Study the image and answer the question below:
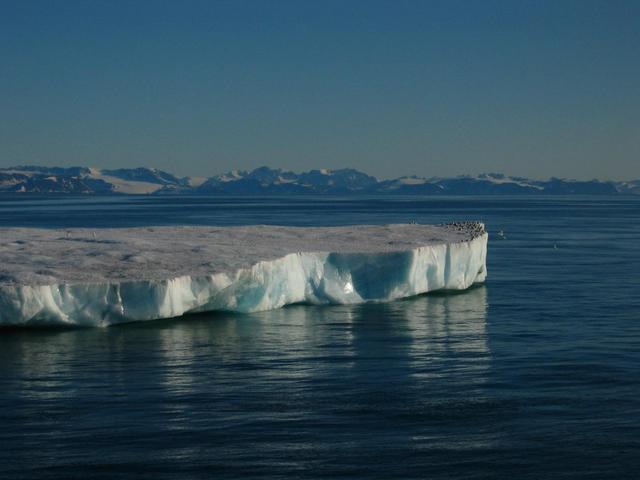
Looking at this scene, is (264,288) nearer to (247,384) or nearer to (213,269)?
(213,269)

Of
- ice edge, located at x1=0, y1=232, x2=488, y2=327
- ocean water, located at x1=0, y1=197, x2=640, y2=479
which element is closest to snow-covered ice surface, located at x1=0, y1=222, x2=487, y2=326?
ice edge, located at x1=0, y1=232, x2=488, y2=327

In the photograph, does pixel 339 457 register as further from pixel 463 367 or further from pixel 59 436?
pixel 463 367

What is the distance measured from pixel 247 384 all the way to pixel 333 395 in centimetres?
151

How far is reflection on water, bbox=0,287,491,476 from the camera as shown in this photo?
1207 cm

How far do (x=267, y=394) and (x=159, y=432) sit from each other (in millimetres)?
2402

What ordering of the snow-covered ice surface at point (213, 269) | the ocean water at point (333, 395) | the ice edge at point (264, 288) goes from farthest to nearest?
the snow-covered ice surface at point (213, 269)
the ice edge at point (264, 288)
the ocean water at point (333, 395)

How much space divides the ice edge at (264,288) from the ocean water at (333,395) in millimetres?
398

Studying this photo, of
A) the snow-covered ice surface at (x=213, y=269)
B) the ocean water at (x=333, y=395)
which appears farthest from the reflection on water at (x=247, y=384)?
the snow-covered ice surface at (x=213, y=269)

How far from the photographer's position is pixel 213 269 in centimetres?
2058

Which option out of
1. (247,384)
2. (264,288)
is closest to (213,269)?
(264,288)

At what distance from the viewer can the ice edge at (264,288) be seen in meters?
18.9

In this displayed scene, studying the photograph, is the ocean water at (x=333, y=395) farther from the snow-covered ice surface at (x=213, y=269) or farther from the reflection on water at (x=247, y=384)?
the snow-covered ice surface at (x=213, y=269)

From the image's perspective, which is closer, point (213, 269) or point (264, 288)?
point (213, 269)

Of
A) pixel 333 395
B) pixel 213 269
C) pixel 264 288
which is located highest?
pixel 213 269
